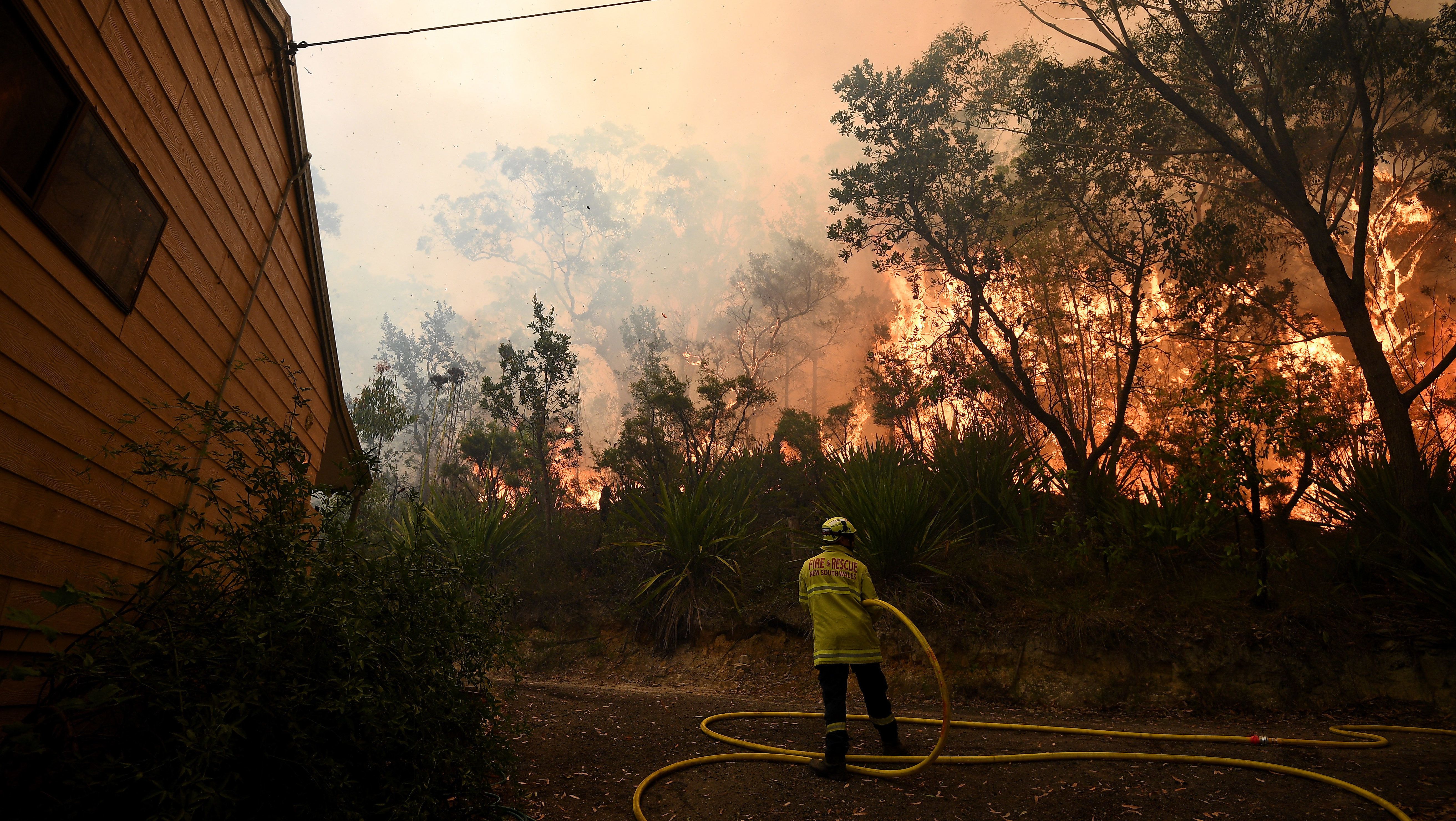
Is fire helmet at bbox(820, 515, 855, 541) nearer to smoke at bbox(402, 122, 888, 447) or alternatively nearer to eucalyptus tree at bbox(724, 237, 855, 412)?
smoke at bbox(402, 122, 888, 447)

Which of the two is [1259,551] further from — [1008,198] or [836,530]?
[1008,198]

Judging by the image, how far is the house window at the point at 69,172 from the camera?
2.25 metres

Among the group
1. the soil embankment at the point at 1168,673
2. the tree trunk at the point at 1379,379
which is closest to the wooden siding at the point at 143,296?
the soil embankment at the point at 1168,673

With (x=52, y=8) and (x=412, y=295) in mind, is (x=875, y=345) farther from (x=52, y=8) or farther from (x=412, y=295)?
(x=412, y=295)

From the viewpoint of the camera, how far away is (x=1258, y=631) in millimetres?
5945

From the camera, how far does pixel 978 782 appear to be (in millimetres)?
3670

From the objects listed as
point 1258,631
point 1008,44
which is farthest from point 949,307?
point 1008,44

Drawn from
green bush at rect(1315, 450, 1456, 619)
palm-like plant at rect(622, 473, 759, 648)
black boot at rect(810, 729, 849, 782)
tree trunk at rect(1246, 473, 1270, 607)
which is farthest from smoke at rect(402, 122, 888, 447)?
black boot at rect(810, 729, 849, 782)

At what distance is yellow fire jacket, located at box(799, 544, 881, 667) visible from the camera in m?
3.95

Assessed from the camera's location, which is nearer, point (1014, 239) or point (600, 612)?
point (600, 612)

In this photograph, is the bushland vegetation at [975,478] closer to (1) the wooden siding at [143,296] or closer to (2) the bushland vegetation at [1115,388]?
(2) the bushland vegetation at [1115,388]

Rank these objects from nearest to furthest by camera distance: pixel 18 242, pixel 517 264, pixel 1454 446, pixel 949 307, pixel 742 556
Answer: pixel 18 242 → pixel 1454 446 → pixel 742 556 → pixel 949 307 → pixel 517 264

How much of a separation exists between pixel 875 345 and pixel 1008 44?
35458 mm

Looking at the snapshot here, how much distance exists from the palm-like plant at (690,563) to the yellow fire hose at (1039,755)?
4.06 meters
